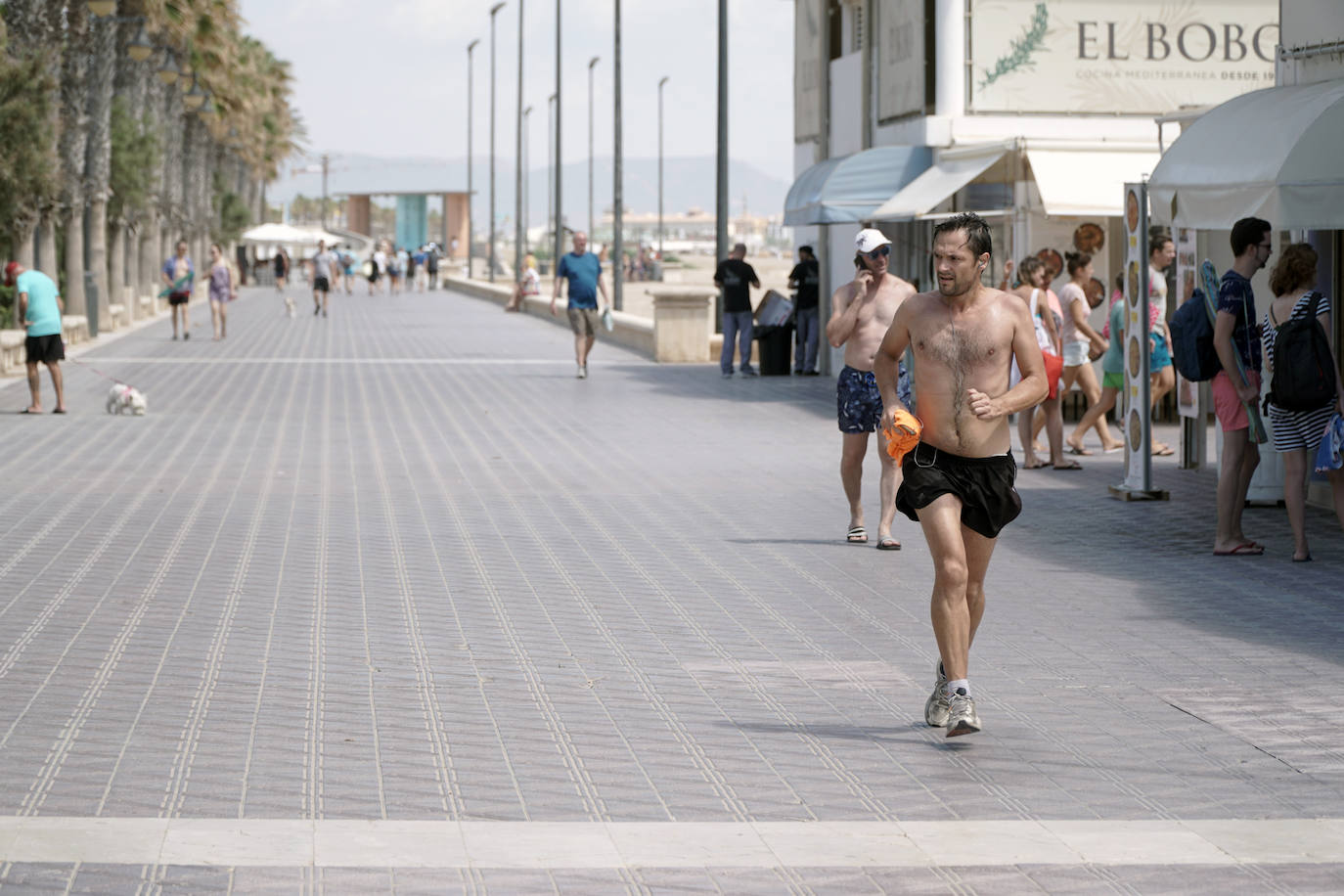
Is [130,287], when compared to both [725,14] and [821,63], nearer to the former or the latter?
[725,14]

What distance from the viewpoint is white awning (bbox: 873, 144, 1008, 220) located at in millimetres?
19906

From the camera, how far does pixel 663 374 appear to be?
26094mm

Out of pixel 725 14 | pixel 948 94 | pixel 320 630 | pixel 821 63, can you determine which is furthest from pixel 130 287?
pixel 320 630

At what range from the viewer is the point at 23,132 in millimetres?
28250

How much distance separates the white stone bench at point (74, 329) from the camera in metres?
31.3

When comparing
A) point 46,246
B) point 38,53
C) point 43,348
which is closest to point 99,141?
point 46,246

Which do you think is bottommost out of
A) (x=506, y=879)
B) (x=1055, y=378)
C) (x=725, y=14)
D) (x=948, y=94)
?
(x=506, y=879)

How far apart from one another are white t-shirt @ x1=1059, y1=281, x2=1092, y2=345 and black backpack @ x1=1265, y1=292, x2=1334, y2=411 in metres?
5.62

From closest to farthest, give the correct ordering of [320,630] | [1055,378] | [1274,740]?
1. [1274,740]
2. [320,630]
3. [1055,378]

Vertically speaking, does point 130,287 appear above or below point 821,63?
below

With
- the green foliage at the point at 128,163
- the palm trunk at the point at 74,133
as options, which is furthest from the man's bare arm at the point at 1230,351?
the green foliage at the point at 128,163

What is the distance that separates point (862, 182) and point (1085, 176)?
3618 millimetres

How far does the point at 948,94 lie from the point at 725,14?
882cm

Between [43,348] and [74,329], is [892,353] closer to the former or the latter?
[43,348]
